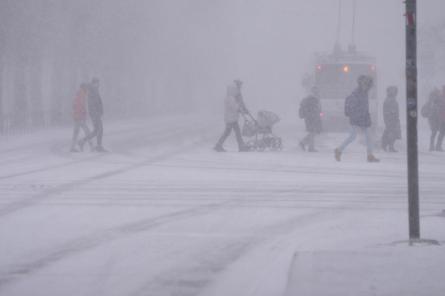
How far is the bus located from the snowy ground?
1485 cm

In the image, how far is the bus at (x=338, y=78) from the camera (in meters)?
31.3

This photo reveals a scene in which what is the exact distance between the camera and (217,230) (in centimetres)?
874

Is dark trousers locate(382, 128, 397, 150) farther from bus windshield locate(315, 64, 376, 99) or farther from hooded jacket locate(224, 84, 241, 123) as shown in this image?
bus windshield locate(315, 64, 376, 99)

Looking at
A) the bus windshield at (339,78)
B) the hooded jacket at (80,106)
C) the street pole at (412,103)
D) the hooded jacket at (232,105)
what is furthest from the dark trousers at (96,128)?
the bus windshield at (339,78)

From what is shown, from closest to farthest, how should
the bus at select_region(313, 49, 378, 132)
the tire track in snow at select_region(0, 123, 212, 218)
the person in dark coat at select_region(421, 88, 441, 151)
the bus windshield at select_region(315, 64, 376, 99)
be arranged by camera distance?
the tire track in snow at select_region(0, 123, 212, 218) < the person in dark coat at select_region(421, 88, 441, 151) < the bus at select_region(313, 49, 378, 132) < the bus windshield at select_region(315, 64, 376, 99)

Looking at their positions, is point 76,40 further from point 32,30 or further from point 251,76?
point 251,76

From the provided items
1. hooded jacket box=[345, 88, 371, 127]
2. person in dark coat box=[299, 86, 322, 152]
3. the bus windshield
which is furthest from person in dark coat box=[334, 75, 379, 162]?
the bus windshield

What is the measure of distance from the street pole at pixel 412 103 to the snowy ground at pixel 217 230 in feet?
1.50

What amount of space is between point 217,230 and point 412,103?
279 cm

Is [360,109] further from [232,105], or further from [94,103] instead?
[94,103]

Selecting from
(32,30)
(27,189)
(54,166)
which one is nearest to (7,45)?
(32,30)

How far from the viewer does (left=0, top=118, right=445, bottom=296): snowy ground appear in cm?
636

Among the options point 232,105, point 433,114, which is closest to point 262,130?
A: point 232,105

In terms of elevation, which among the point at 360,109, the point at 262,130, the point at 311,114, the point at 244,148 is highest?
the point at 360,109
